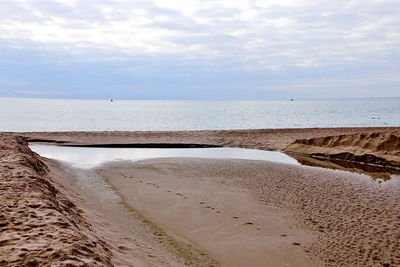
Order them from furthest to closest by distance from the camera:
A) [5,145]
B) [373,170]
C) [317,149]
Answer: [317,149] → [373,170] → [5,145]

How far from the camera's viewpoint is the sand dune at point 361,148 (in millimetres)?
16472

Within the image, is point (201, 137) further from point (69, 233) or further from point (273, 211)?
point (69, 233)

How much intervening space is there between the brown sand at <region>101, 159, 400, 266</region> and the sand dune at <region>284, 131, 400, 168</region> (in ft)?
11.7

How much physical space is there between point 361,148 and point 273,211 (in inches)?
459

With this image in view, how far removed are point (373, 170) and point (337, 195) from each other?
19.6 feet

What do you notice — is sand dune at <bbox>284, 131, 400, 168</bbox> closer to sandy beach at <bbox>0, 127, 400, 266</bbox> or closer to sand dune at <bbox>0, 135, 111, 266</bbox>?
sandy beach at <bbox>0, 127, 400, 266</bbox>

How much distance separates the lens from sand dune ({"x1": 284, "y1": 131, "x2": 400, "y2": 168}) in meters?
16.5

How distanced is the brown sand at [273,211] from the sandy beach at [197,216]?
0.03 metres

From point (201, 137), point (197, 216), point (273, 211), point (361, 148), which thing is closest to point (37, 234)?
point (197, 216)

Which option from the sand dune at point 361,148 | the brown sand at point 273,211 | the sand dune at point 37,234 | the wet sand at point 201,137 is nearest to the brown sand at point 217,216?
the brown sand at point 273,211

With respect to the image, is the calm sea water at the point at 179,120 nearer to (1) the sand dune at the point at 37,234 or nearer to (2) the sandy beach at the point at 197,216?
(2) the sandy beach at the point at 197,216

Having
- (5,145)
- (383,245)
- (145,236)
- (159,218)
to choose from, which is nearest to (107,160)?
(5,145)

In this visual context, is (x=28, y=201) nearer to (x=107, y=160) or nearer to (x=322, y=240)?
Answer: (x=322, y=240)

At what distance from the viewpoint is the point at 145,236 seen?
22.9 feet
